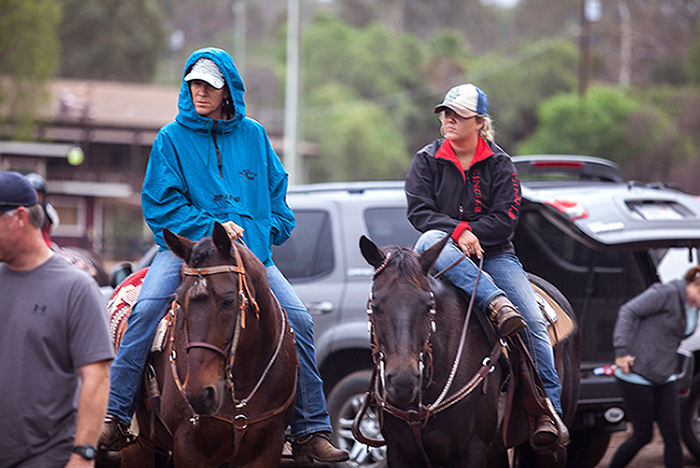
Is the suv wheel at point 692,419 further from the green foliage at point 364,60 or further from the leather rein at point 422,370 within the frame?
the green foliage at point 364,60

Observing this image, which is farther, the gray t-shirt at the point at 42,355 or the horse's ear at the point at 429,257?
the horse's ear at the point at 429,257

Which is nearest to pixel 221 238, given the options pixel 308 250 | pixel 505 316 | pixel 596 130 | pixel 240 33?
pixel 505 316

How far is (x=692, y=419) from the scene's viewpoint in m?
8.27

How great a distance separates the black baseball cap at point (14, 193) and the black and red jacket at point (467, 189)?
8.04 ft

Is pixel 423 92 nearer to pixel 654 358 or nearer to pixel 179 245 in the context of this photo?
pixel 654 358

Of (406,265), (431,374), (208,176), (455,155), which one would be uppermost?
(455,155)

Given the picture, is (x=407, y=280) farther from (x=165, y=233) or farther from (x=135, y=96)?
(x=135, y=96)

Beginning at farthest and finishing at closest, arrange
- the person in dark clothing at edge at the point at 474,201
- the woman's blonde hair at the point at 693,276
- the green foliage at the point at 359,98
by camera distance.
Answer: the green foliage at the point at 359,98 → the woman's blonde hair at the point at 693,276 → the person in dark clothing at edge at the point at 474,201

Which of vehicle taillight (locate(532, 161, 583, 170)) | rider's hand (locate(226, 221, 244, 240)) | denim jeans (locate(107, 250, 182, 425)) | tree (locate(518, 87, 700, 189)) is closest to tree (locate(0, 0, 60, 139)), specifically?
tree (locate(518, 87, 700, 189))

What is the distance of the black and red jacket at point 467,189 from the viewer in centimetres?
526

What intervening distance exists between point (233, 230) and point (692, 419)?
5732 millimetres

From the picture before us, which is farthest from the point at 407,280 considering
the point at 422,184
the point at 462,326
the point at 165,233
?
the point at 165,233

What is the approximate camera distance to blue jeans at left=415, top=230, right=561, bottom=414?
507cm

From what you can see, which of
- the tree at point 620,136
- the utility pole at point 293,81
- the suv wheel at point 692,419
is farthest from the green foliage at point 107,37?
the suv wheel at point 692,419
